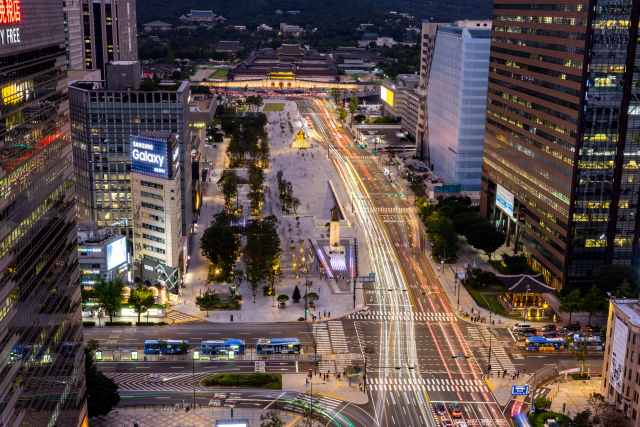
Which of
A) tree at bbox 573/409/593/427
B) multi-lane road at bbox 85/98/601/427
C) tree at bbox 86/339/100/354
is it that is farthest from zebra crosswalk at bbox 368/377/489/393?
tree at bbox 86/339/100/354

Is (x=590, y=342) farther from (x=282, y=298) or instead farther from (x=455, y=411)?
(x=282, y=298)

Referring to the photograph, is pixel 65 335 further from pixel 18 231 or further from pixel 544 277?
pixel 544 277

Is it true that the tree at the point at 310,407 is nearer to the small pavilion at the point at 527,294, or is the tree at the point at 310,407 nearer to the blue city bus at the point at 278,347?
the blue city bus at the point at 278,347

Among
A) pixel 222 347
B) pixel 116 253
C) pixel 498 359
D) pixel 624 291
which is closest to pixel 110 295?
pixel 116 253

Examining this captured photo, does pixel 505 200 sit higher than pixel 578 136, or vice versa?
pixel 578 136

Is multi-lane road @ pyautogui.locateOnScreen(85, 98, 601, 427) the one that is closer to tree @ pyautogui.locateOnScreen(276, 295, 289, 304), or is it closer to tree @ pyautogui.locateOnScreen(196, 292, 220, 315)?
tree @ pyautogui.locateOnScreen(196, 292, 220, 315)

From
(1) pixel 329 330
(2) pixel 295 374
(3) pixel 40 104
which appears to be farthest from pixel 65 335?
(1) pixel 329 330
